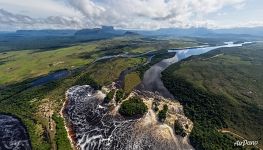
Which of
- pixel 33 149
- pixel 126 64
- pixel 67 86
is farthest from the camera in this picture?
pixel 126 64

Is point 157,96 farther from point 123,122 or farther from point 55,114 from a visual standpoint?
point 55,114

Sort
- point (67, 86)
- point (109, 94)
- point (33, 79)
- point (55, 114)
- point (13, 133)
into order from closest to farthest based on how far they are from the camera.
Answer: point (13, 133)
point (55, 114)
point (109, 94)
point (67, 86)
point (33, 79)

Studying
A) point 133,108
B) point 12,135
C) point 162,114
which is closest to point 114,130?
point 133,108

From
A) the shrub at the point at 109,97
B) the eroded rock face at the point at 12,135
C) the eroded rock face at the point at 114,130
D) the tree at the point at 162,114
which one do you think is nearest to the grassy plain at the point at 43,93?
the eroded rock face at the point at 12,135

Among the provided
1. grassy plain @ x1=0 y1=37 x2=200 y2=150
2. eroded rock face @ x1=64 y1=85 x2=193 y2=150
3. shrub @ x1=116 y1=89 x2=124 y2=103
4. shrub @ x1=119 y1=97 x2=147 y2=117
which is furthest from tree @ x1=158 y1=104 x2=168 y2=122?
grassy plain @ x1=0 y1=37 x2=200 y2=150

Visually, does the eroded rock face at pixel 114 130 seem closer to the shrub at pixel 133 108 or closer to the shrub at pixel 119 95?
the shrub at pixel 133 108

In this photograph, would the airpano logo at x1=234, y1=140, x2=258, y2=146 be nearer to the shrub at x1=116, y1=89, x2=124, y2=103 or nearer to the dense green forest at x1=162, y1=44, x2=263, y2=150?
the dense green forest at x1=162, y1=44, x2=263, y2=150

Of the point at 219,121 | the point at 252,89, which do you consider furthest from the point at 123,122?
the point at 252,89
